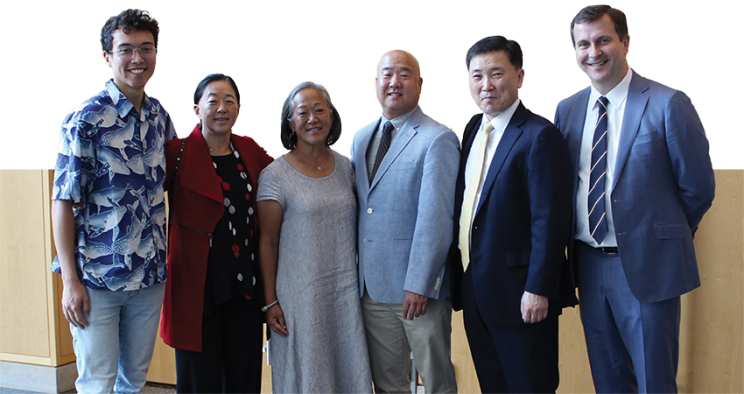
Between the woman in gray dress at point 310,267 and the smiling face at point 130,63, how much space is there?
57cm

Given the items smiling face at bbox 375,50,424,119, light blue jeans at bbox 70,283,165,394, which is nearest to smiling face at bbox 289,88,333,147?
smiling face at bbox 375,50,424,119

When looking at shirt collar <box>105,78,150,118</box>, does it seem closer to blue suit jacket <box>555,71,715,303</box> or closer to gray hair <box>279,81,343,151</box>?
gray hair <box>279,81,343,151</box>

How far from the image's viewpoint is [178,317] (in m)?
1.93

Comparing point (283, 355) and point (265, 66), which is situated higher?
point (265, 66)

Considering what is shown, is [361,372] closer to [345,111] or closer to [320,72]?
[345,111]

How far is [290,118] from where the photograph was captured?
→ 213 cm

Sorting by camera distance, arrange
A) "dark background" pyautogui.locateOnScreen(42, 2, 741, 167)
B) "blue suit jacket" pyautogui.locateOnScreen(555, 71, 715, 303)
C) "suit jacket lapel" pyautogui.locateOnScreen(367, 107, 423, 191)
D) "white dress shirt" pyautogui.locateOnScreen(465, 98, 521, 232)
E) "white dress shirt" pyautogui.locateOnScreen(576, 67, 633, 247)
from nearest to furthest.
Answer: "blue suit jacket" pyautogui.locateOnScreen(555, 71, 715, 303)
"white dress shirt" pyautogui.locateOnScreen(576, 67, 633, 247)
"white dress shirt" pyautogui.locateOnScreen(465, 98, 521, 232)
"suit jacket lapel" pyautogui.locateOnScreen(367, 107, 423, 191)
"dark background" pyautogui.locateOnScreen(42, 2, 741, 167)

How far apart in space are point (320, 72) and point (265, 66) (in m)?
0.42

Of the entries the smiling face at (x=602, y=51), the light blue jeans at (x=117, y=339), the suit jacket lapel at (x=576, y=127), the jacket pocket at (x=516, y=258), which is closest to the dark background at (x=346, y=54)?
the suit jacket lapel at (x=576, y=127)

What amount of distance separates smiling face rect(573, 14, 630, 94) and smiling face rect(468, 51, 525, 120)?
0.82 ft

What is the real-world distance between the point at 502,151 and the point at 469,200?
8.8 inches

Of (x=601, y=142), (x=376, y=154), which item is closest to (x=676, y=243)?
(x=601, y=142)

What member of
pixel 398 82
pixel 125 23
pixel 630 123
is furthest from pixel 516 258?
pixel 125 23

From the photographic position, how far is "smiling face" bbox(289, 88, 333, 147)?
2.08 metres
